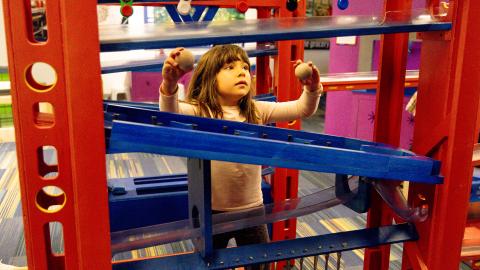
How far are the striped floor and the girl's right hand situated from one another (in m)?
1.37

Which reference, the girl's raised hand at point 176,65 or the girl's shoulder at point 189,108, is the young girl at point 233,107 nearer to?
the girl's shoulder at point 189,108

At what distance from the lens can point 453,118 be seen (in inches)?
35.6

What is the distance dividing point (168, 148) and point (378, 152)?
0.43m

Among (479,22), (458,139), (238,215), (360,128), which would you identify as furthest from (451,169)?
(360,128)

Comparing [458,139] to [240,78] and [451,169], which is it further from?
[240,78]

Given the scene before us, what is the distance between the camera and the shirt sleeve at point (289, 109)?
4.10 feet

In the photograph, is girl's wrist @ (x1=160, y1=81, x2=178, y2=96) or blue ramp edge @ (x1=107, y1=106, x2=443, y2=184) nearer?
blue ramp edge @ (x1=107, y1=106, x2=443, y2=184)

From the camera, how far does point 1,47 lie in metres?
4.23

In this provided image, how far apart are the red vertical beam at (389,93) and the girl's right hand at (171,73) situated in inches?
19.0

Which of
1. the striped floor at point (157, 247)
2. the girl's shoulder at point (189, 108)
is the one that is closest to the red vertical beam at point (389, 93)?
the girl's shoulder at point (189, 108)

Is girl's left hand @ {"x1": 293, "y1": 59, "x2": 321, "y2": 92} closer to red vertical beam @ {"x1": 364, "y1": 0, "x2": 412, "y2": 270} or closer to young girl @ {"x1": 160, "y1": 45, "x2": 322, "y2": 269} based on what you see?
young girl @ {"x1": 160, "y1": 45, "x2": 322, "y2": 269}

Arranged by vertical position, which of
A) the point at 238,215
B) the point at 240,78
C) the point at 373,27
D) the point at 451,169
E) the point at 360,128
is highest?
the point at 373,27

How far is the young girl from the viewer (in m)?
1.19

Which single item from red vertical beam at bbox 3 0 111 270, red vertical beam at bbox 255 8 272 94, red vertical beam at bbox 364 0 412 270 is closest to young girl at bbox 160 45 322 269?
red vertical beam at bbox 364 0 412 270
